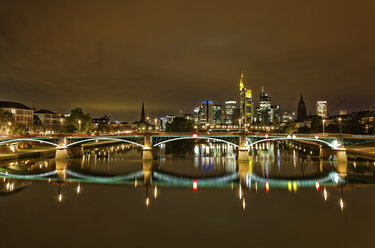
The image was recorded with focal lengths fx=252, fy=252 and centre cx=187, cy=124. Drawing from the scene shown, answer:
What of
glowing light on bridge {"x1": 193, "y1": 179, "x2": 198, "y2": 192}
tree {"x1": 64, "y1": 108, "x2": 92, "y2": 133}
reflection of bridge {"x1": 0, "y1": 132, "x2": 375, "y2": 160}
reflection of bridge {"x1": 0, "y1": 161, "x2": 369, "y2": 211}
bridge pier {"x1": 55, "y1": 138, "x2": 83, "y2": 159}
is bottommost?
glowing light on bridge {"x1": 193, "y1": 179, "x2": 198, "y2": 192}

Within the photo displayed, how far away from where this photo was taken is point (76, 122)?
9006 cm

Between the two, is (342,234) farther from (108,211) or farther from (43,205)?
(43,205)

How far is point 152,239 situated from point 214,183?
17477 mm

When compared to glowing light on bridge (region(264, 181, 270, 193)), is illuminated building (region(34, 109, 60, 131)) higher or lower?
higher

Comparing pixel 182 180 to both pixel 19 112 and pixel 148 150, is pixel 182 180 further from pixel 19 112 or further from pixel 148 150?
pixel 19 112

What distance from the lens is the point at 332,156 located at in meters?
53.1

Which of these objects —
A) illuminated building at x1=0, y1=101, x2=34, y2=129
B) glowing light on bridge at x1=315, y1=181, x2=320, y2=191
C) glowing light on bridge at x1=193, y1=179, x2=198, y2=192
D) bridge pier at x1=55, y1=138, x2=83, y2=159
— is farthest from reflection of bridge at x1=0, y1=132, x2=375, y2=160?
illuminated building at x1=0, y1=101, x2=34, y2=129

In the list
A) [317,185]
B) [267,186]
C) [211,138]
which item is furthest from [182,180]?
[317,185]

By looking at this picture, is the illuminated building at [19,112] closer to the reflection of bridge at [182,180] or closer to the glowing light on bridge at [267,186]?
the reflection of bridge at [182,180]

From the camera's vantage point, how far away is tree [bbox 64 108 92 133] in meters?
89.5

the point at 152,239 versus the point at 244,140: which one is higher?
the point at 244,140

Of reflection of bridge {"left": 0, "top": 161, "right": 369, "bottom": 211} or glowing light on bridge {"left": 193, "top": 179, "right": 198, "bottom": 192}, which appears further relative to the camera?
reflection of bridge {"left": 0, "top": 161, "right": 369, "bottom": 211}

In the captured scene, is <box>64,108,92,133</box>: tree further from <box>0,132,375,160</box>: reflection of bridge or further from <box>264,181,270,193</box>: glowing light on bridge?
<box>264,181,270,193</box>: glowing light on bridge

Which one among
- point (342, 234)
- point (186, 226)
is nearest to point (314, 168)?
point (342, 234)
